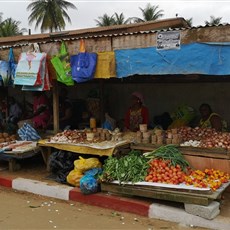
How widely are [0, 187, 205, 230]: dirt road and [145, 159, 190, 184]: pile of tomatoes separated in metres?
0.59

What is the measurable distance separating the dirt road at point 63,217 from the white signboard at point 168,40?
258cm

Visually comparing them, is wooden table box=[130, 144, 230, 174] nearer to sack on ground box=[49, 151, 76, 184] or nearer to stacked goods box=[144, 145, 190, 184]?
stacked goods box=[144, 145, 190, 184]

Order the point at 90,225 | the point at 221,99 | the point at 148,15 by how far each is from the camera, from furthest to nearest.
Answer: the point at 148,15 < the point at 221,99 < the point at 90,225

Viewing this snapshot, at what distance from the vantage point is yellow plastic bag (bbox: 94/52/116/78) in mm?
5820

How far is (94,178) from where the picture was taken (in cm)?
545

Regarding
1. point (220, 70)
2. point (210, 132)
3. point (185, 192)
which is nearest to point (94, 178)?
point (185, 192)

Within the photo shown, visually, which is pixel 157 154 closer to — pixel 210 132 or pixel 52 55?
pixel 210 132

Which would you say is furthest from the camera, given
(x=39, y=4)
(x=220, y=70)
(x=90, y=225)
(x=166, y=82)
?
(x=39, y=4)

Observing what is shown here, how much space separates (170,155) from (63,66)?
8.45 ft

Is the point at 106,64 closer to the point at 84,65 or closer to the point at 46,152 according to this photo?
the point at 84,65

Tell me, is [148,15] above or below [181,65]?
above

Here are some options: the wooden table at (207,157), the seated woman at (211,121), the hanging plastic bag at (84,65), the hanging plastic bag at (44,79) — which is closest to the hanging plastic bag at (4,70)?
the hanging plastic bag at (44,79)

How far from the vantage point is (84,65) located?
5969 mm

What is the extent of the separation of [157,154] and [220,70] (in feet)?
5.31
